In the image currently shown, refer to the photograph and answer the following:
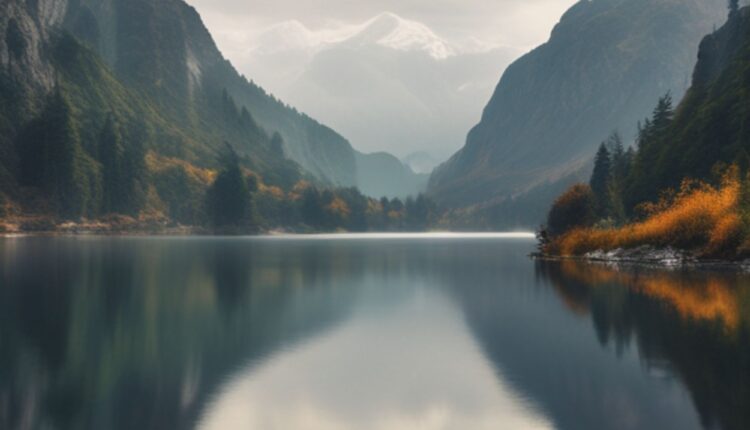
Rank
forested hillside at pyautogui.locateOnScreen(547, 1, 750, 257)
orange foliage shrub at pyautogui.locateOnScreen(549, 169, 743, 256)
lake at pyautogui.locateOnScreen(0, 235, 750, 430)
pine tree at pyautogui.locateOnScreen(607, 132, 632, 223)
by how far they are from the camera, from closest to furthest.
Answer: lake at pyautogui.locateOnScreen(0, 235, 750, 430)
orange foliage shrub at pyautogui.locateOnScreen(549, 169, 743, 256)
forested hillside at pyautogui.locateOnScreen(547, 1, 750, 257)
pine tree at pyautogui.locateOnScreen(607, 132, 632, 223)

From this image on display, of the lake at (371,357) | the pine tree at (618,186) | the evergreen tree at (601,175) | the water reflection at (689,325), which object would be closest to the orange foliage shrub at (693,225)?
the pine tree at (618,186)

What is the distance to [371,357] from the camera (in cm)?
3456

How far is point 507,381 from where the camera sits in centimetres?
2905

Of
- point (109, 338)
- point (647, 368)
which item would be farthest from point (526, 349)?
point (109, 338)

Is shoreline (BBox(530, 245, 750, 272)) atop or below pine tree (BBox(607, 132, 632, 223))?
below

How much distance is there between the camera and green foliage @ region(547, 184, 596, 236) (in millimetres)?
131750

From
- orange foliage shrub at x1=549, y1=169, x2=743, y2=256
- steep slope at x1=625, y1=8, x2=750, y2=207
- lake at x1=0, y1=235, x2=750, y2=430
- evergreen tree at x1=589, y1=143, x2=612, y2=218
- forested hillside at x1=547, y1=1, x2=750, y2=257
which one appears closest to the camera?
lake at x1=0, y1=235, x2=750, y2=430

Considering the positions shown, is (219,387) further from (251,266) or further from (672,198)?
(672,198)

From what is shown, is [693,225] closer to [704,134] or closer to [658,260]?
[658,260]

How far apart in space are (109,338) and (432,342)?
1592 centimetres

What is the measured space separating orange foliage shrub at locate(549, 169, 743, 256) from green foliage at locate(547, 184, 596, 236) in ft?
51.1

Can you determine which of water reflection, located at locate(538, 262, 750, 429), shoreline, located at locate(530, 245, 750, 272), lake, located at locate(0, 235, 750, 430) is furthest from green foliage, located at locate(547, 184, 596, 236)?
lake, located at locate(0, 235, 750, 430)

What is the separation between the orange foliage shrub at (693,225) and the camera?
87688 millimetres

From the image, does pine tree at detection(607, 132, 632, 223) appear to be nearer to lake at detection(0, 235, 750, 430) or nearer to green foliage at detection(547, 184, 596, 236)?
green foliage at detection(547, 184, 596, 236)
